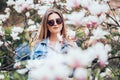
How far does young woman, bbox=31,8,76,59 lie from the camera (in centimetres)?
146

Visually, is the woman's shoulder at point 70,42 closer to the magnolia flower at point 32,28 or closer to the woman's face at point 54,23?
the woman's face at point 54,23

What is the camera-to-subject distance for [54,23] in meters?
1.45

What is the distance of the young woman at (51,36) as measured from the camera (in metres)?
1.46

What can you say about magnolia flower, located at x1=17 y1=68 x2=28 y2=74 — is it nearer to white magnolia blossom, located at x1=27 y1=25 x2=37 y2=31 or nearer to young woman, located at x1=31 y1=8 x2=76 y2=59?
young woman, located at x1=31 y1=8 x2=76 y2=59

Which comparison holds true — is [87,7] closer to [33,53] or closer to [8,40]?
[33,53]

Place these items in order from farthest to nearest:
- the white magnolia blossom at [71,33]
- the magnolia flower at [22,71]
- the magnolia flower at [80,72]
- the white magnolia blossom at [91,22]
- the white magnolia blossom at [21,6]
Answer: the white magnolia blossom at [21,6] → the white magnolia blossom at [71,33] → the magnolia flower at [22,71] → the white magnolia blossom at [91,22] → the magnolia flower at [80,72]

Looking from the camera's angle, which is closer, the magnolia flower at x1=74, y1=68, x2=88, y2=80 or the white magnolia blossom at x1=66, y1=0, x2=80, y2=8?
the magnolia flower at x1=74, y1=68, x2=88, y2=80

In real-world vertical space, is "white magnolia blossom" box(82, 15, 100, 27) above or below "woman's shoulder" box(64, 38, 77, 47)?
above

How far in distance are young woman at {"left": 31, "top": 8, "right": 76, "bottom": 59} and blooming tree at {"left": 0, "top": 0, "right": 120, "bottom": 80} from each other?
3 cm

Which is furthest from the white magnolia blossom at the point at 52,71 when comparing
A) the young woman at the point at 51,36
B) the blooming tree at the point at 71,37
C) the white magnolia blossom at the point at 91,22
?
the young woman at the point at 51,36

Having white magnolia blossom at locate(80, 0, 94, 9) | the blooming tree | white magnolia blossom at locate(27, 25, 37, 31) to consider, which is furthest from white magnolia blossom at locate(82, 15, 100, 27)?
white magnolia blossom at locate(27, 25, 37, 31)

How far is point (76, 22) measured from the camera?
133 centimetres

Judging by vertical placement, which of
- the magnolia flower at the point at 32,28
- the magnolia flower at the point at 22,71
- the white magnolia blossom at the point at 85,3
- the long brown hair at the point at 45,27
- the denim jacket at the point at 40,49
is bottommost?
the magnolia flower at the point at 22,71

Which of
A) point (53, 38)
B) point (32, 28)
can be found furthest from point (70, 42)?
point (32, 28)
